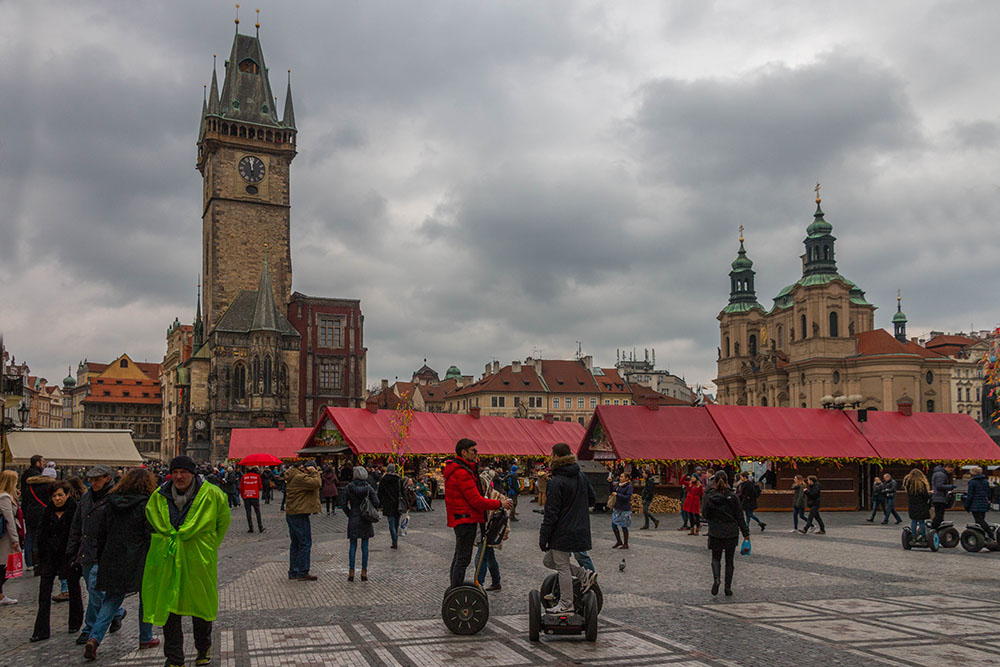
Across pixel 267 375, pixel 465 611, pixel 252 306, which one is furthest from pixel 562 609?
pixel 252 306

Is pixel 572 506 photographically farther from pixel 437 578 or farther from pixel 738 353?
pixel 738 353

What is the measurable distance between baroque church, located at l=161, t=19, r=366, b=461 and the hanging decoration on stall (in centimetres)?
2979

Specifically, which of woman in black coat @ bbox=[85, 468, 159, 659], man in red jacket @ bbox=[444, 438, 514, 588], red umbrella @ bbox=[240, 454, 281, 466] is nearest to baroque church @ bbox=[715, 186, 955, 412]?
red umbrella @ bbox=[240, 454, 281, 466]

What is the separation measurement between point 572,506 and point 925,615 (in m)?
4.83

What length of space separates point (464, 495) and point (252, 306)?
212 ft

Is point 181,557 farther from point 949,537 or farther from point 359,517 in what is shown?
point 949,537

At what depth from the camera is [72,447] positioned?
30.8 meters

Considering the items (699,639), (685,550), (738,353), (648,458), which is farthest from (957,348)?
(699,639)

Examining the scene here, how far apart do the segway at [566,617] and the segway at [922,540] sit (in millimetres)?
11870

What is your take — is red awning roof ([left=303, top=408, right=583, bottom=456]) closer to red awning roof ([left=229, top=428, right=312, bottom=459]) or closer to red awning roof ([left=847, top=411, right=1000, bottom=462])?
red awning roof ([left=229, top=428, right=312, bottom=459])

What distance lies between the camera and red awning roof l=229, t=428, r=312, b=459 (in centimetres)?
4653

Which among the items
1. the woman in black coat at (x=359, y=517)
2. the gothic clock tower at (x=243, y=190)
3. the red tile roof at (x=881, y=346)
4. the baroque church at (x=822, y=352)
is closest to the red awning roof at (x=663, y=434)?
the woman in black coat at (x=359, y=517)

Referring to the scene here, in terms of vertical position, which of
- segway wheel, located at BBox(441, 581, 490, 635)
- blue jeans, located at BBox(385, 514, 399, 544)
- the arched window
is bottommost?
blue jeans, located at BBox(385, 514, 399, 544)

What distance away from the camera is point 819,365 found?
9562 centimetres
